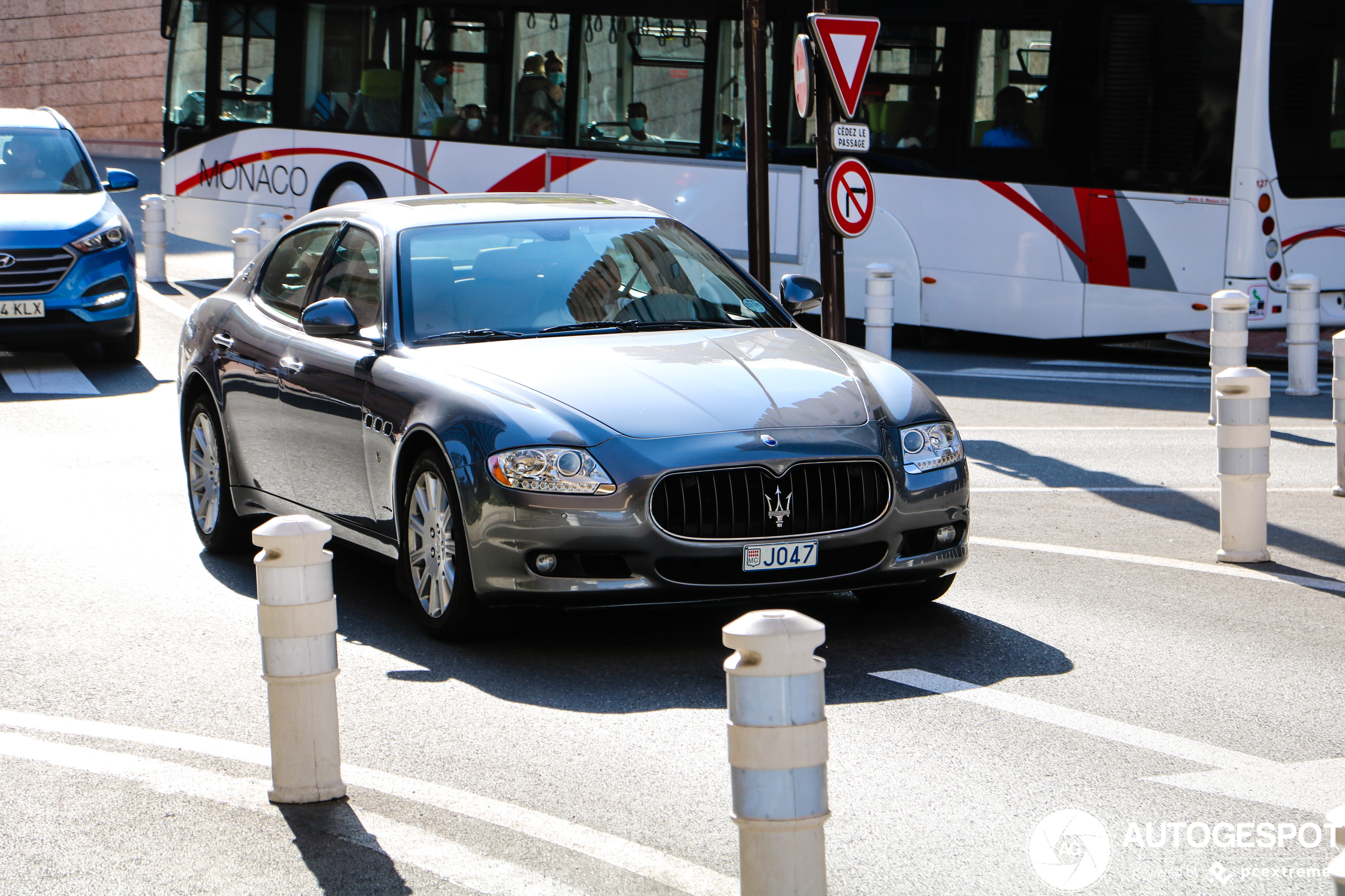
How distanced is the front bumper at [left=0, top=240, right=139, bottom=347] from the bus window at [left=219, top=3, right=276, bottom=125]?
22.6 feet

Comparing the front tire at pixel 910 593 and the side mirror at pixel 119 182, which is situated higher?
the side mirror at pixel 119 182

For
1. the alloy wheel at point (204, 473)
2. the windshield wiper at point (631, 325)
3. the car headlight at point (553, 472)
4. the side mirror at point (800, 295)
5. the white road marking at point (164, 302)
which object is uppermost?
the side mirror at point (800, 295)

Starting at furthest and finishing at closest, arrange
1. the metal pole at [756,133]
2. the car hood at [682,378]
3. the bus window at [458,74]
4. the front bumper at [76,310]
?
the bus window at [458,74] < the front bumper at [76,310] < the metal pole at [756,133] < the car hood at [682,378]

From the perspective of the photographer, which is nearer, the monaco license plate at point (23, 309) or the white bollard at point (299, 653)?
the white bollard at point (299, 653)

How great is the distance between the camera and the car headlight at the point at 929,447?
21.9 feet

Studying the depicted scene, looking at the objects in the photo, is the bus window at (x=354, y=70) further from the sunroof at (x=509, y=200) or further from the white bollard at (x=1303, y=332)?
the sunroof at (x=509, y=200)

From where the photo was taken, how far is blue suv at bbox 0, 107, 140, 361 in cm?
1464

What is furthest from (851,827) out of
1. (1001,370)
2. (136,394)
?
(1001,370)

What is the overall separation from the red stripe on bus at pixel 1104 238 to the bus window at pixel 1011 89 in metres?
0.70

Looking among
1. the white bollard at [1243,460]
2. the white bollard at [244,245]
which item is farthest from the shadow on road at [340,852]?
the white bollard at [244,245]

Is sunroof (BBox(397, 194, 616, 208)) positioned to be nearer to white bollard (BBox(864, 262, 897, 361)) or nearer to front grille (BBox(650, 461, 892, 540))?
front grille (BBox(650, 461, 892, 540))

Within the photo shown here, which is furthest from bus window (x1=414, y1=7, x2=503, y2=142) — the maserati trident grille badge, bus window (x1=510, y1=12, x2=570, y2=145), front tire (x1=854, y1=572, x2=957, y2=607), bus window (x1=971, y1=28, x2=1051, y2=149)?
the maserati trident grille badge

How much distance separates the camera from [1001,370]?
1612cm

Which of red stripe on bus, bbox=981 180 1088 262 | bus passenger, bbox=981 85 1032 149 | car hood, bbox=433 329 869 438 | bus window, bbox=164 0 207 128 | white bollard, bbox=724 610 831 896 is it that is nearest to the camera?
white bollard, bbox=724 610 831 896
